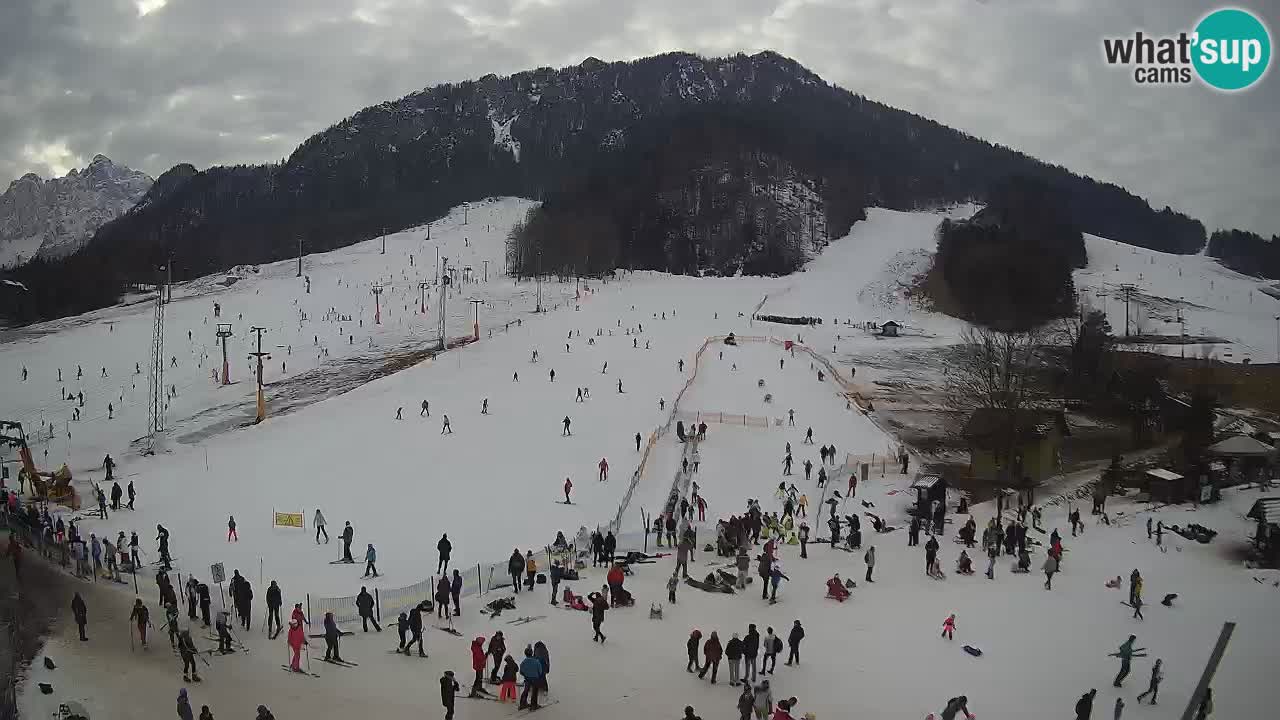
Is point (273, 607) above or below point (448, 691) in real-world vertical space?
A: below

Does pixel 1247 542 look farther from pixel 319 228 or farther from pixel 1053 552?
pixel 319 228

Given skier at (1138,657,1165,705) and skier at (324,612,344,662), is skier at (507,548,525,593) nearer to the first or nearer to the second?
skier at (324,612,344,662)

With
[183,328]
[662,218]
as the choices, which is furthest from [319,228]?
[183,328]

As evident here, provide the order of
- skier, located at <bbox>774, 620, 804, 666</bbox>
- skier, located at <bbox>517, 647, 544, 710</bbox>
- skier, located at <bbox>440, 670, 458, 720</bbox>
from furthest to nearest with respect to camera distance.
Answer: skier, located at <bbox>774, 620, 804, 666</bbox> < skier, located at <bbox>517, 647, 544, 710</bbox> < skier, located at <bbox>440, 670, 458, 720</bbox>

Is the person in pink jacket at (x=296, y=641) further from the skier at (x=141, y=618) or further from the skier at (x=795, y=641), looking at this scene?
the skier at (x=795, y=641)

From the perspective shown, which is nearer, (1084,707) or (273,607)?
(1084,707)

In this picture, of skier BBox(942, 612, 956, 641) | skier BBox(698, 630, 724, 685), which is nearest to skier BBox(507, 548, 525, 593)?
skier BBox(698, 630, 724, 685)

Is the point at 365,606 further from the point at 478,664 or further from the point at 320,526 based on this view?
the point at 320,526

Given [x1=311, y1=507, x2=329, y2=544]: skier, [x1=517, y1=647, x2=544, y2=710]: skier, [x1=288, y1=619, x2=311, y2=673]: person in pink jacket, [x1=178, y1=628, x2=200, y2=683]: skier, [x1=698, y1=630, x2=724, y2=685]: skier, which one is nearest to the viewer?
[x1=517, y1=647, x2=544, y2=710]: skier

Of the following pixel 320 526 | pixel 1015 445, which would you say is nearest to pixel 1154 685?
pixel 320 526
